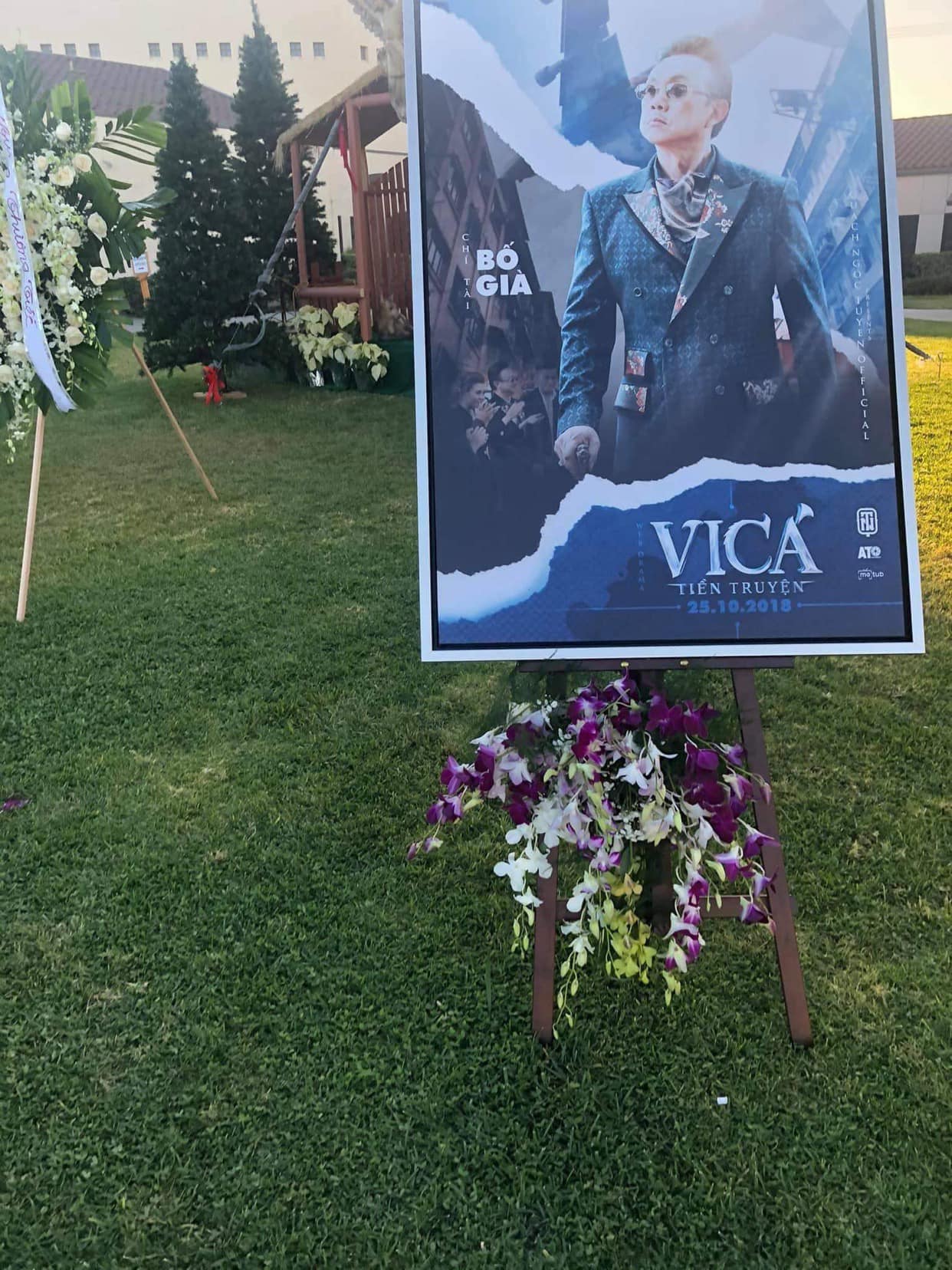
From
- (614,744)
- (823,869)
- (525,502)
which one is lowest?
(823,869)

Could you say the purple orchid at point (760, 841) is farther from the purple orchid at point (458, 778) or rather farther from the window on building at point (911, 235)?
the window on building at point (911, 235)

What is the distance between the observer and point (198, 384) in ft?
27.9

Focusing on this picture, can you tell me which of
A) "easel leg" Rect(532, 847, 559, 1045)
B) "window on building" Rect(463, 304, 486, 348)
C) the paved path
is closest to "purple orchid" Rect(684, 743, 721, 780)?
"easel leg" Rect(532, 847, 559, 1045)

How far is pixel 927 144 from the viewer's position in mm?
10477

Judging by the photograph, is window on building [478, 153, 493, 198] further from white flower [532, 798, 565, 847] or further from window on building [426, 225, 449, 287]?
white flower [532, 798, 565, 847]

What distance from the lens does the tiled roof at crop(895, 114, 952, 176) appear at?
10.3 m

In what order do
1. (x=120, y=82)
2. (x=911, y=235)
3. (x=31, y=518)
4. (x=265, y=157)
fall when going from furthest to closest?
(x=120, y=82), (x=911, y=235), (x=265, y=157), (x=31, y=518)

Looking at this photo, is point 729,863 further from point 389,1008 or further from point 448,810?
point 389,1008

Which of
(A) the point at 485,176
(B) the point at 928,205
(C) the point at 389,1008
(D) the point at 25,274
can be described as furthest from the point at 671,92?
(B) the point at 928,205

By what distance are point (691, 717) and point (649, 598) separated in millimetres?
201

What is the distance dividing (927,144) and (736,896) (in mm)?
11456

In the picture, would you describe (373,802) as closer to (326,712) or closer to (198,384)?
(326,712)

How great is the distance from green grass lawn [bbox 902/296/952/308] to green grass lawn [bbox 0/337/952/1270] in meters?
9.39

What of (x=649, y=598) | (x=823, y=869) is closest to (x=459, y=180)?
(x=649, y=598)
